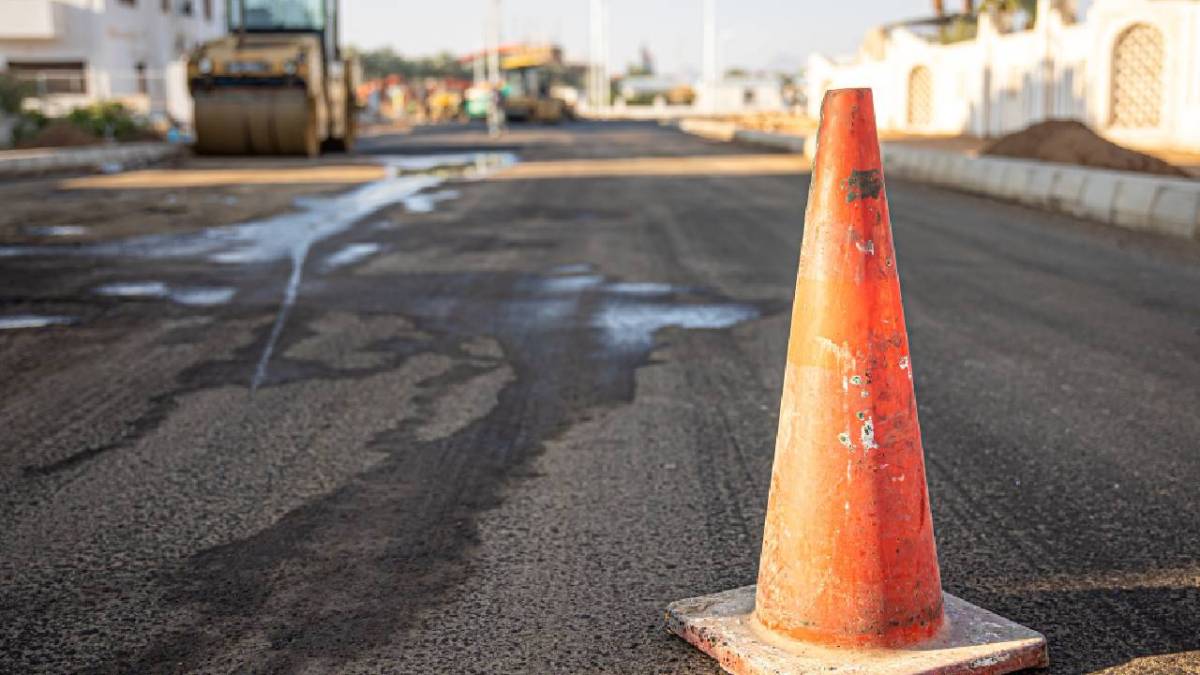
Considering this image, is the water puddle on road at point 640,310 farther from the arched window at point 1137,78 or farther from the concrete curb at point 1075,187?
the arched window at point 1137,78

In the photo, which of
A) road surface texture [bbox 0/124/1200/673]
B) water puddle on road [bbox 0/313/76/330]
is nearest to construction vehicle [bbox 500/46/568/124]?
road surface texture [bbox 0/124/1200/673]

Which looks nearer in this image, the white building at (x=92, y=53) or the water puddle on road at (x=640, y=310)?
the water puddle on road at (x=640, y=310)

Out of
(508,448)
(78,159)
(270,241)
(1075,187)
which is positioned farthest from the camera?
(78,159)

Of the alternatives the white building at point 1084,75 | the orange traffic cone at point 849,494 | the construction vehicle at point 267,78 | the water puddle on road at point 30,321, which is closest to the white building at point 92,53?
the construction vehicle at point 267,78

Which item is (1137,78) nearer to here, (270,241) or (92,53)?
(270,241)

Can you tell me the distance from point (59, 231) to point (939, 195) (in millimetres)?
10607

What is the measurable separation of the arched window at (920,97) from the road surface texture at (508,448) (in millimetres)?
27308

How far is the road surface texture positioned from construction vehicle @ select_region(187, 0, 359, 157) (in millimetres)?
13830

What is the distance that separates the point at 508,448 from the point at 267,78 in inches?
803

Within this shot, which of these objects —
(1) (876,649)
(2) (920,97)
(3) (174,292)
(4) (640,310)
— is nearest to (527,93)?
(2) (920,97)

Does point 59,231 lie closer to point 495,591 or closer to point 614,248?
point 614,248

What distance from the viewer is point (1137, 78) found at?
76.8ft

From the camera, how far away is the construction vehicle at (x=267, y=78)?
914 inches

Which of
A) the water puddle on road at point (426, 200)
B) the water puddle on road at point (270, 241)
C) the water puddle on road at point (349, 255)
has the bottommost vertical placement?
the water puddle on road at point (349, 255)
